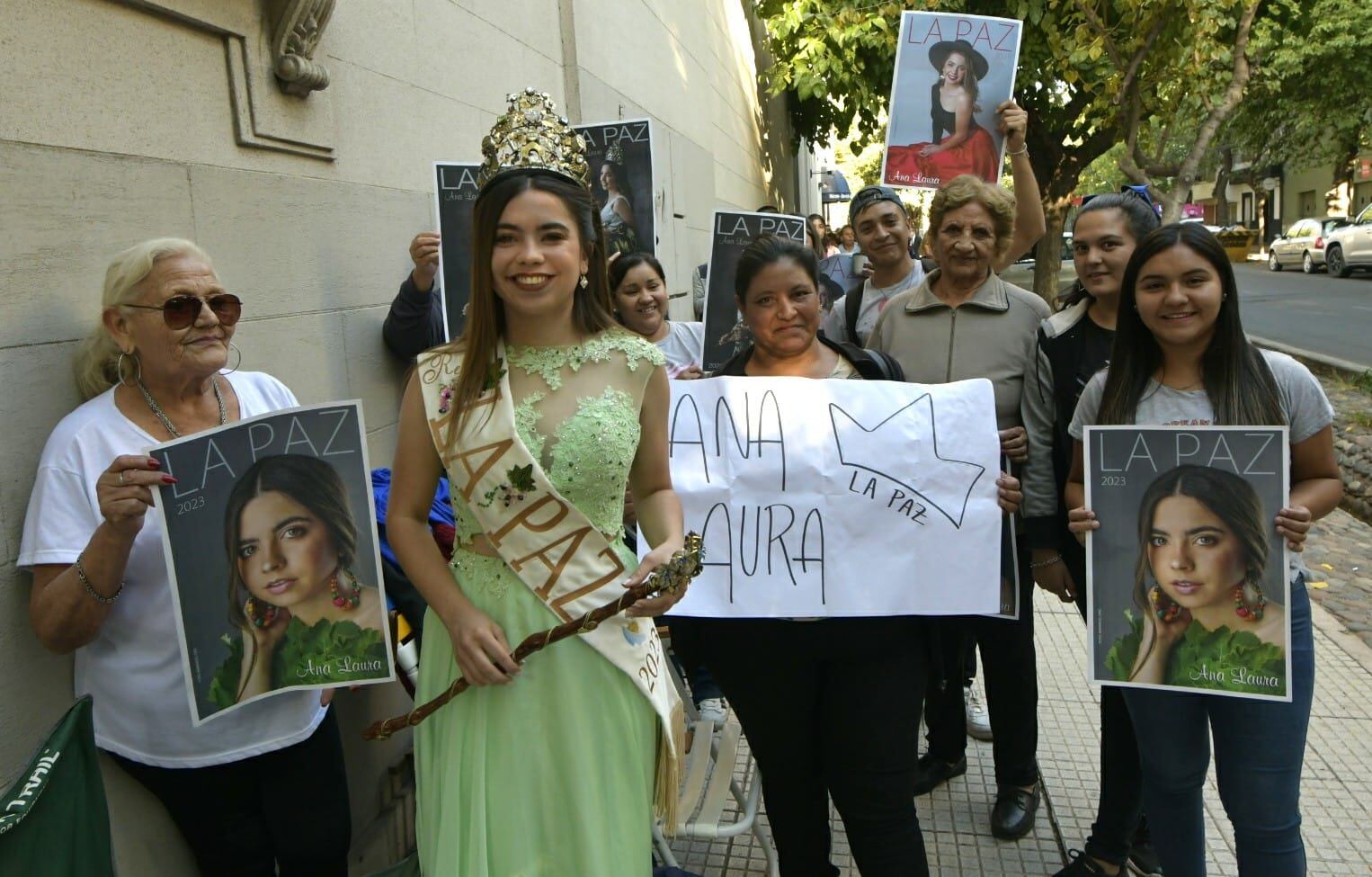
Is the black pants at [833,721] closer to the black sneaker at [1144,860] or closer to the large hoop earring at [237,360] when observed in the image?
the black sneaker at [1144,860]

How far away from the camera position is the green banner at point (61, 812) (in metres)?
1.58

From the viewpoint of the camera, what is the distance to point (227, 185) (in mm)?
2836

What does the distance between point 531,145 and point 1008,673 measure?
2.33 meters

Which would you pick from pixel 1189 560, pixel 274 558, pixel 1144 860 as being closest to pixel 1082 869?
pixel 1144 860

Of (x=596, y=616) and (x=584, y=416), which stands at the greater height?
(x=584, y=416)

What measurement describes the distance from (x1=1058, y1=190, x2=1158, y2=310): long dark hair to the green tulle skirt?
1.97 metres

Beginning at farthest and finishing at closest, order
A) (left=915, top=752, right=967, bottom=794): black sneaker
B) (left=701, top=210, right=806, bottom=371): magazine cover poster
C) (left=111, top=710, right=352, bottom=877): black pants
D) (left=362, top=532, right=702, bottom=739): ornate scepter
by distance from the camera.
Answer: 1. (left=701, top=210, right=806, bottom=371): magazine cover poster
2. (left=915, top=752, right=967, bottom=794): black sneaker
3. (left=111, top=710, right=352, bottom=877): black pants
4. (left=362, top=532, right=702, bottom=739): ornate scepter

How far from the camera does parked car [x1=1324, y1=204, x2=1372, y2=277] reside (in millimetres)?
26125

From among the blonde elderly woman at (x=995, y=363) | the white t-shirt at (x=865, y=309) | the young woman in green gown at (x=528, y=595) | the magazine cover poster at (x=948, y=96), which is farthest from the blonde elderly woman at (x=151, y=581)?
the magazine cover poster at (x=948, y=96)

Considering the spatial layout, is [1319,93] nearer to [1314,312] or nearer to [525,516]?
[1314,312]

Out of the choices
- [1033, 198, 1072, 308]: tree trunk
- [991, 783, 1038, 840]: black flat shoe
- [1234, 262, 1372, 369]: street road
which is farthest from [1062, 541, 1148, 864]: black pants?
[1234, 262, 1372, 369]: street road

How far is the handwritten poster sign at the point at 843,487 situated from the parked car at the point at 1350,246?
28481 millimetres

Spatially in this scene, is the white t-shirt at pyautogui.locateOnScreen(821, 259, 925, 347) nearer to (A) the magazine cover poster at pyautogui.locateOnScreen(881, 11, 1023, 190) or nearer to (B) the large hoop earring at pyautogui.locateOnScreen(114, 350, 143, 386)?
(A) the magazine cover poster at pyautogui.locateOnScreen(881, 11, 1023, 190)

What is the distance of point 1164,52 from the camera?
30.6 feet
